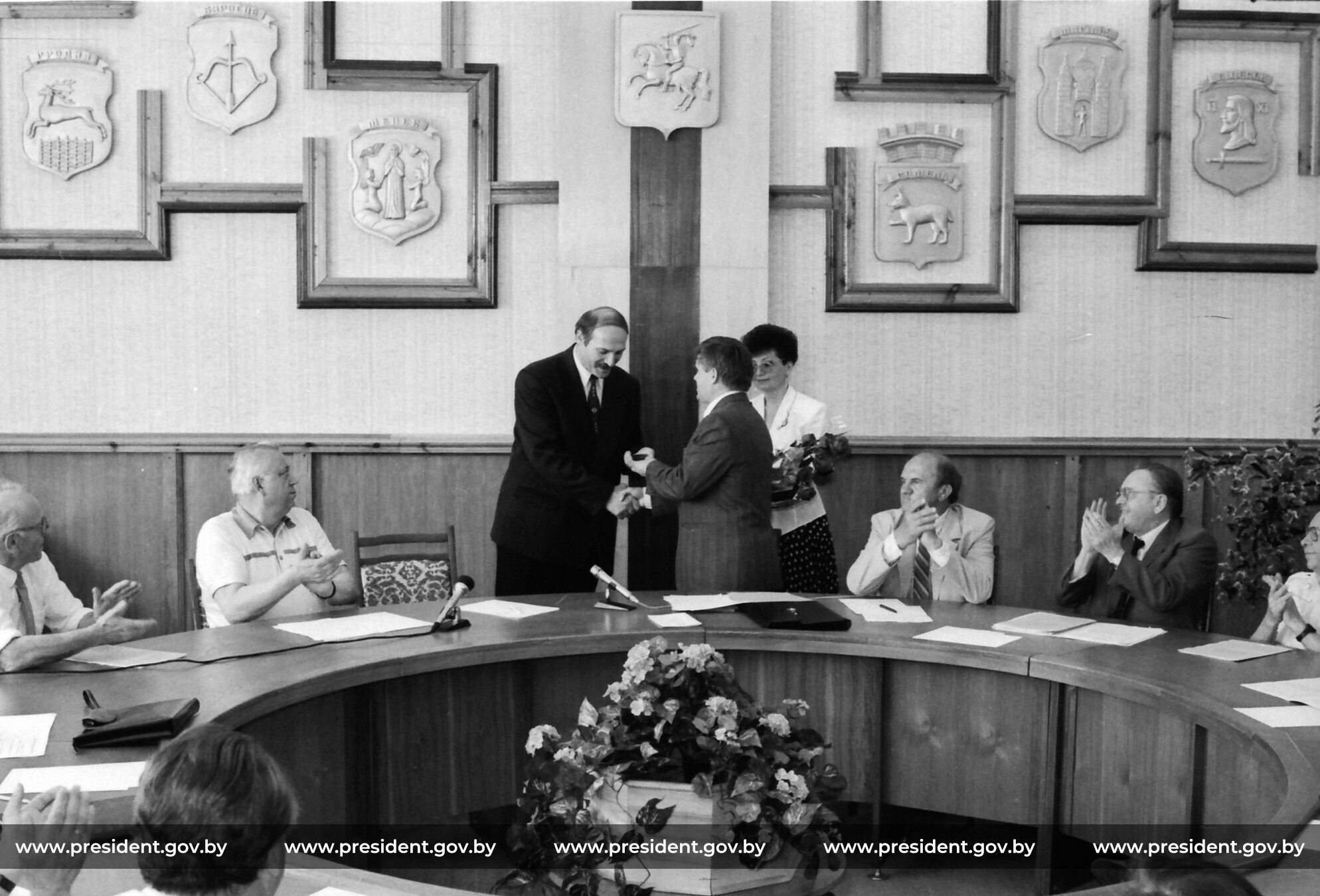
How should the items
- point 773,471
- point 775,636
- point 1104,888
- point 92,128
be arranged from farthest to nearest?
point 92,128
point 773,471
point 775,636
point 1104,888

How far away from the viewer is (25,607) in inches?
125

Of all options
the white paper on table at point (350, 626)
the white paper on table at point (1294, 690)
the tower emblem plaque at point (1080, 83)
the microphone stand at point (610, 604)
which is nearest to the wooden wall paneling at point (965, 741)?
→ the white paper on table at point (1294, 690)

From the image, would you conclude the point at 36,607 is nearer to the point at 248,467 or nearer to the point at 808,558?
the point at 248,467

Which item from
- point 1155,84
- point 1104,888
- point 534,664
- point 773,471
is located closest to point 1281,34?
point 1155,84

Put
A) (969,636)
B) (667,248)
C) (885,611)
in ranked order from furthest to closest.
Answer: (667,248)
(885,611)
(969,636)

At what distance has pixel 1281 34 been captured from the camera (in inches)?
215

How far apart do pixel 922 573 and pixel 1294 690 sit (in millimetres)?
1470

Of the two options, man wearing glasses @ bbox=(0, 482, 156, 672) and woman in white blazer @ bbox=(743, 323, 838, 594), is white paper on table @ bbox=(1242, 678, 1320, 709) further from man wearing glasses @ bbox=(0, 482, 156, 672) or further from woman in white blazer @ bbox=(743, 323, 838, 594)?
man wearing glasses @ bbox=(0, 482, 156, 672)

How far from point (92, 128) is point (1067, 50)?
4149 mm

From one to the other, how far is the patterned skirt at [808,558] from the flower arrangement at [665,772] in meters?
2.23

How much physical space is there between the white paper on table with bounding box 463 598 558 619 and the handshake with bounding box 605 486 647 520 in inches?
33.4

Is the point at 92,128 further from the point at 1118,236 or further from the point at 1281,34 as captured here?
the point at 1281,34

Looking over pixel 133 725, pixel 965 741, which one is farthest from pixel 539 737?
pixel 965 741

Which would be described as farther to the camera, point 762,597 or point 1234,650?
point 762,597
